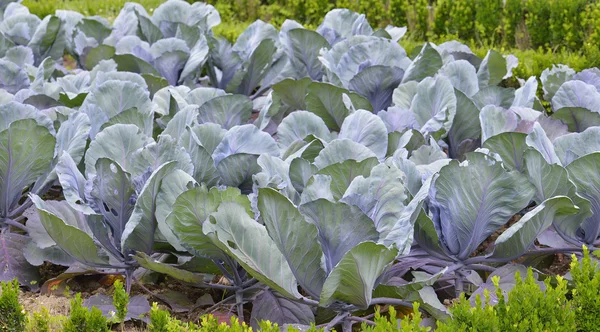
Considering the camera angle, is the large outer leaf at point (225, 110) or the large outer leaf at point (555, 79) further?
the large outer leaf at point (555, 79)

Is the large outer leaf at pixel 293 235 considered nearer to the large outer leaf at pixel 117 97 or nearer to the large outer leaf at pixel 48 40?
the large outer leaf at pixel 117 97

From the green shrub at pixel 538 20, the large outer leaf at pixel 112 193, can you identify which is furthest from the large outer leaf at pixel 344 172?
the green shrub at pixel 538 20

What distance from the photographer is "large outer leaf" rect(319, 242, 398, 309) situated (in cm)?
246

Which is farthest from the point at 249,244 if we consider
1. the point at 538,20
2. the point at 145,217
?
the point at 538,20

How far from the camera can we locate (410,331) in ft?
7.41

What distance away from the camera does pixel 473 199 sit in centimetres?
290

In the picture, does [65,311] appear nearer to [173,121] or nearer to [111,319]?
[111,319]

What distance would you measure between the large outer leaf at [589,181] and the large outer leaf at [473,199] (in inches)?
11.1

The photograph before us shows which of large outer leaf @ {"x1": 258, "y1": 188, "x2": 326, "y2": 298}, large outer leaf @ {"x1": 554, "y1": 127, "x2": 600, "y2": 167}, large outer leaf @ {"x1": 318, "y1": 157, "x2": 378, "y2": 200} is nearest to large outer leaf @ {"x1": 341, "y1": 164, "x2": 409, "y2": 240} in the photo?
large outer leaf @ {"x1": 318, "y1": 157, "x2": 378, "y2": 200}

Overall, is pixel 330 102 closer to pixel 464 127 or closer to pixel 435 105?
pixel 435 105

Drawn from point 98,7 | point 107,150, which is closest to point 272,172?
point 107,150

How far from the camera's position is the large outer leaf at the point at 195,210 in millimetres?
2678

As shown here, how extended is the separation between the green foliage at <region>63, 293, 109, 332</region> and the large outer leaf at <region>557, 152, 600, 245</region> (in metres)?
1.87

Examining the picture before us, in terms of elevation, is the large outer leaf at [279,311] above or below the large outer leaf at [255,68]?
below
